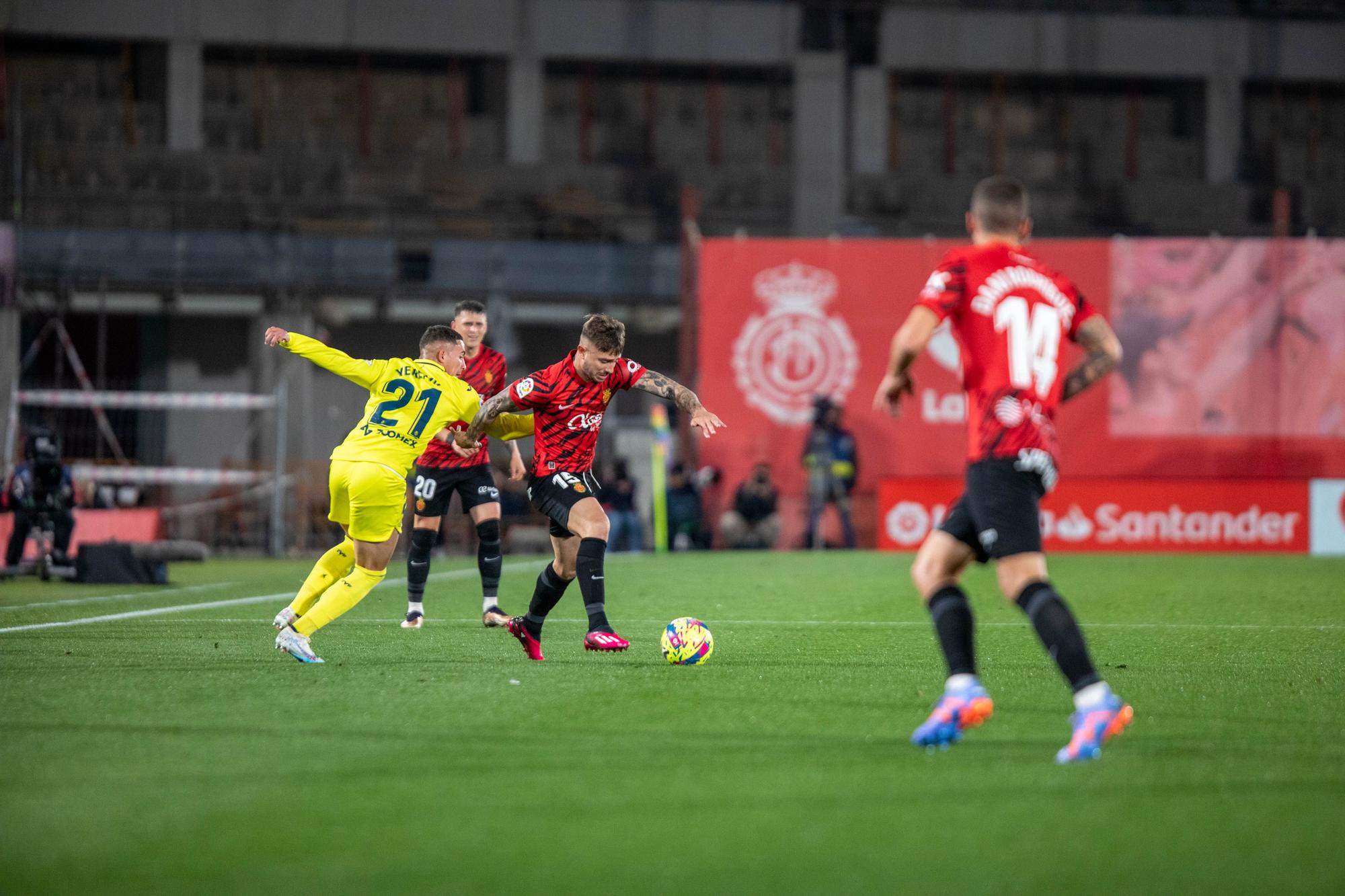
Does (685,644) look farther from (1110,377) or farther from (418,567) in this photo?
(1110,377)

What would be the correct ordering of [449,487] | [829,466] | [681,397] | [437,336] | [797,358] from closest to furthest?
1. [681,397]
2. [437,336]
3. [449,487]
4. [829,466]
5. [797,358]

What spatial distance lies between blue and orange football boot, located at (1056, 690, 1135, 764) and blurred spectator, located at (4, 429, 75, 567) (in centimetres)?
1390

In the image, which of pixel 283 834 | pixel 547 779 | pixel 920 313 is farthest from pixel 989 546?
pixel 283 834

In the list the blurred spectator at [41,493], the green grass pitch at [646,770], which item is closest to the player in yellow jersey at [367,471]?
the green grass pitch at [646,770]

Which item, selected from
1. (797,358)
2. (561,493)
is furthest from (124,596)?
(797,358)

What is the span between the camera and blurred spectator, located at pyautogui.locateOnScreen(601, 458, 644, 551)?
23.6 m

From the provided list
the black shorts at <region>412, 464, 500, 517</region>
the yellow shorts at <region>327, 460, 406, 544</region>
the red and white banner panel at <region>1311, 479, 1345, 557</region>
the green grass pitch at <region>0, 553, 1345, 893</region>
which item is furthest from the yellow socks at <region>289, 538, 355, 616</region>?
the red and white banner panel at <region>1311, 479, 1345, 557</region>

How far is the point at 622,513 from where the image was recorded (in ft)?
77.4

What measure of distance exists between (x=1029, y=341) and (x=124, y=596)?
34.7ft

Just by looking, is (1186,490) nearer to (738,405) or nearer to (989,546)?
(738,405)

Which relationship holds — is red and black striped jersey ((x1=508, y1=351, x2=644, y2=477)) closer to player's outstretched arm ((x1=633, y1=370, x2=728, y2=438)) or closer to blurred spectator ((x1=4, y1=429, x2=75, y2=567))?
player's outstretched arm ((x1=633, y1=370, x2=728, y2=438))

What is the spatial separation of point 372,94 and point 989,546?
31.6 metres

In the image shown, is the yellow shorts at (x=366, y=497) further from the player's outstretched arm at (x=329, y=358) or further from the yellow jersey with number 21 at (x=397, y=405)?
the player's outstretched arm at (x=329, y=358)

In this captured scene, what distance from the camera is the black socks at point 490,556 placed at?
10648 mm
